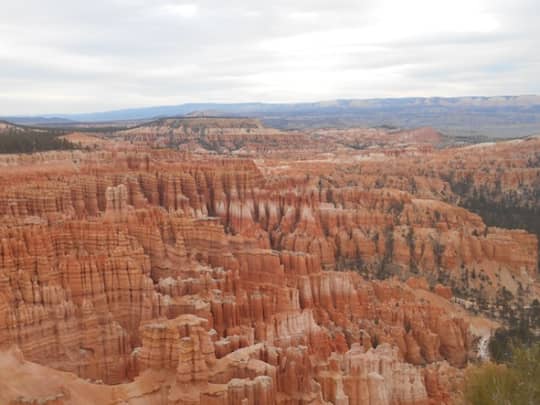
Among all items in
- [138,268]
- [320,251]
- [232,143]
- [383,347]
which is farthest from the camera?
[232,143]

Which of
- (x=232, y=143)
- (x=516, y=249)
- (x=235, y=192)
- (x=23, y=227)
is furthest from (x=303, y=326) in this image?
(x=232, y=143)

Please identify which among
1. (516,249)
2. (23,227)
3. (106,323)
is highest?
(23,227)

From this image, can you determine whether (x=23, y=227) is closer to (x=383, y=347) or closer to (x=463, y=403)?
(x=383, y=347)

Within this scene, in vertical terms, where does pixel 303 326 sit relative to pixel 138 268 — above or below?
below

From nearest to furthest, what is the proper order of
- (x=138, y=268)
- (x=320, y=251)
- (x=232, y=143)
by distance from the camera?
(x=138, y=268) < (x=320, y=251) < (x=232, y=143)

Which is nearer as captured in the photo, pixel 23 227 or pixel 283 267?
pixel 23 227

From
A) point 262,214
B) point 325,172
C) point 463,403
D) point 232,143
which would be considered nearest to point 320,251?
point 262,214
